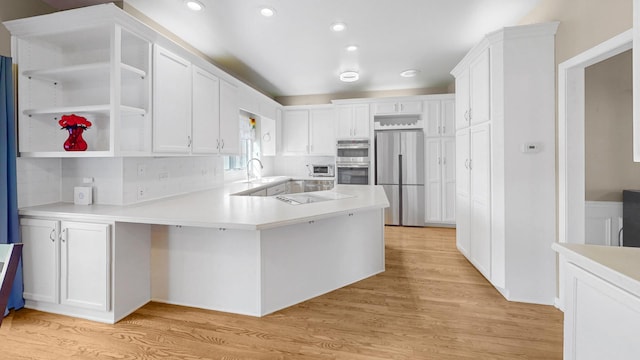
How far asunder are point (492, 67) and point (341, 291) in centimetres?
242

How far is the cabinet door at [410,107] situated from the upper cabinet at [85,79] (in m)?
4.18

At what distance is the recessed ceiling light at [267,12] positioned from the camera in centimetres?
258

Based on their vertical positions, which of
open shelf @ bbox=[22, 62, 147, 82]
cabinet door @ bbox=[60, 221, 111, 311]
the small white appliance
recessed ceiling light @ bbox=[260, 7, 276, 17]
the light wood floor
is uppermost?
recessed ceiling light @ bbox=[260, 7, 276, 17]

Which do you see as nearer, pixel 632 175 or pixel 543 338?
pixel 543 338

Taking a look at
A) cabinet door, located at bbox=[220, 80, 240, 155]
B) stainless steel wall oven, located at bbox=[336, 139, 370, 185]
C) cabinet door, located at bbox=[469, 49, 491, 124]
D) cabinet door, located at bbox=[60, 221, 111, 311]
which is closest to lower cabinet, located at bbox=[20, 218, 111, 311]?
cabinet door, located at bbox=[60, 221, 111, 311]

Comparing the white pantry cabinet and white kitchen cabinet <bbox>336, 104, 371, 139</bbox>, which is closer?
the white pantry cabinet

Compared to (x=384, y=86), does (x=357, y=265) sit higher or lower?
lower

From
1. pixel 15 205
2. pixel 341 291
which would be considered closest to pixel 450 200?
pixel 341 291

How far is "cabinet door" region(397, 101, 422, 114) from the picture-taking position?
5.21 metres

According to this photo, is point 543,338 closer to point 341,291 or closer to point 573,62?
point 341,291

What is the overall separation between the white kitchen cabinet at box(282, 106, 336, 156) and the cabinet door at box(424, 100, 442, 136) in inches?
69.4

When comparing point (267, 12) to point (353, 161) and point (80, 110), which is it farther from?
point (353, 161)

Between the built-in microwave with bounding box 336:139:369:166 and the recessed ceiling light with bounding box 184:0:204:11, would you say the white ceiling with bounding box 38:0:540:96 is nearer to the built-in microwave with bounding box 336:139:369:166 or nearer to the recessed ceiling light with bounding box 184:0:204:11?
the recessed ceiling light with bounding box 184:0:204:11

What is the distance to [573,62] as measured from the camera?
211 cm
